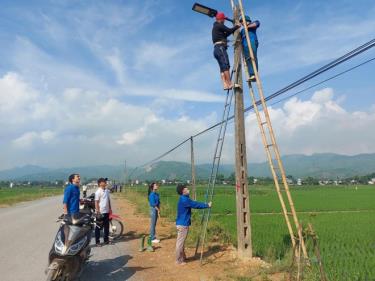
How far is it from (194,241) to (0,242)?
5.44 metres

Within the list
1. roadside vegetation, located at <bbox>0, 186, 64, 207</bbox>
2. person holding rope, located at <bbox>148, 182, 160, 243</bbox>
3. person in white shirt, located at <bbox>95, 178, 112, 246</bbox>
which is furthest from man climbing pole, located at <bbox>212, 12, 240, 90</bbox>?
roadside vegetation, located at <bbox>0, 186, 64, 207</bbox>

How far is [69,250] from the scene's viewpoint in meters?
6.01

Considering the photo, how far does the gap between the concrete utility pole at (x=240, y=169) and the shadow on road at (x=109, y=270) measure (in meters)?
2.16

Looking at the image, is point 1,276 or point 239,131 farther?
point 239,131

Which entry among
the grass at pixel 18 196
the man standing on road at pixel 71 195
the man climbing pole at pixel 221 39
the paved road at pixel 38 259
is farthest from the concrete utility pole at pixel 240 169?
the grass at pixel 18 196

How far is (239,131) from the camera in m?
8.06

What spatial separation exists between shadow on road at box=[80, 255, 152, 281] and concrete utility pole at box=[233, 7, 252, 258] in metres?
2.16

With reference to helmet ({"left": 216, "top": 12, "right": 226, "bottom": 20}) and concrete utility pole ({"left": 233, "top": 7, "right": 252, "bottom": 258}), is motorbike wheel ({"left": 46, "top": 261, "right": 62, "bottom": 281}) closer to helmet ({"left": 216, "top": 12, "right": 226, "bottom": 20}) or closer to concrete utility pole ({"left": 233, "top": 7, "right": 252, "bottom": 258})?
concrete utility pole ({"left": 233, "top": 7, "right": 252, "bottom": 258})

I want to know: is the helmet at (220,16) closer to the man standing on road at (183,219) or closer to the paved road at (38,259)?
the man standing on road at (183,219)

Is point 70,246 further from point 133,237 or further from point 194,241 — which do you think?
point 133,237

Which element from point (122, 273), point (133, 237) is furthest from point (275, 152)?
point (133, 237)

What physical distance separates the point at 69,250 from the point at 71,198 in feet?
8.63

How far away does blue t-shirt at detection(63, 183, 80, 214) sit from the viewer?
8453 millimetres

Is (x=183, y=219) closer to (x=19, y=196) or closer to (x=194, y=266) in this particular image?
(x=194, y=266)
